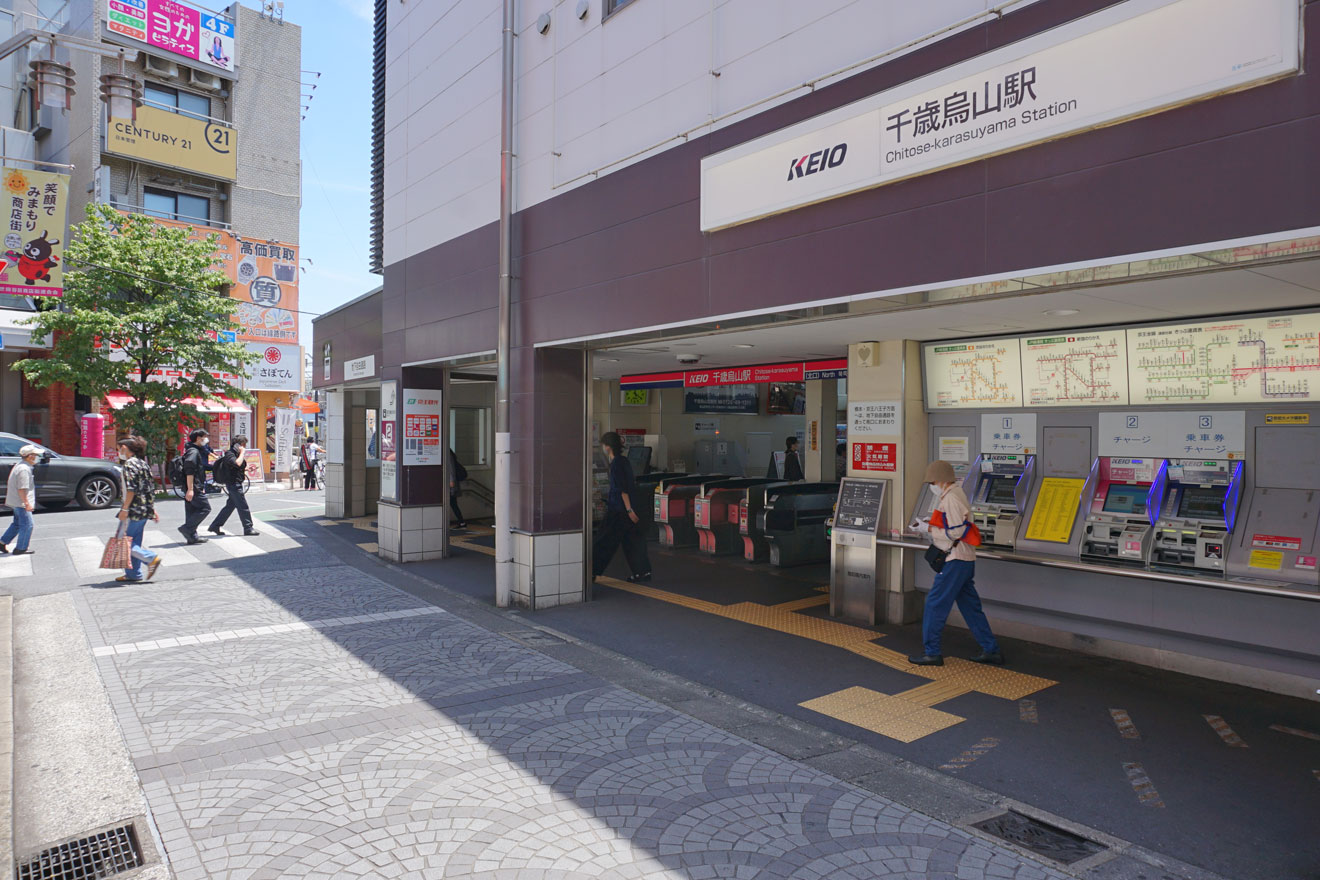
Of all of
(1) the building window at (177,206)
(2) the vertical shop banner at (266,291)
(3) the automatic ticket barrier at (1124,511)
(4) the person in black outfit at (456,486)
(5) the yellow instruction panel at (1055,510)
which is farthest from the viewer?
(2) the vertical shop banner at (266,291)

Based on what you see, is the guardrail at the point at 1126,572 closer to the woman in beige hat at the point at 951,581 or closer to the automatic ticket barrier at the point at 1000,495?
the automatic ticket barrier at the point at 1000,495

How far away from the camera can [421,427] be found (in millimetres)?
10945

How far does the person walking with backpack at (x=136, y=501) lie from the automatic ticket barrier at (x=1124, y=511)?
30.5 ft

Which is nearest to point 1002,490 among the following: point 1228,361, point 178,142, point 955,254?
point 1228,361

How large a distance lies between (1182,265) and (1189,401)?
99.9 inches

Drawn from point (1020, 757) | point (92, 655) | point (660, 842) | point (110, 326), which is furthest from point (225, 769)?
point (110, 326)


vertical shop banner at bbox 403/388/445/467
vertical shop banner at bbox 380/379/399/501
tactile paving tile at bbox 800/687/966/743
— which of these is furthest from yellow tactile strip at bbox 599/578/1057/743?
vertical shop banner at bbox 380/379/399/501

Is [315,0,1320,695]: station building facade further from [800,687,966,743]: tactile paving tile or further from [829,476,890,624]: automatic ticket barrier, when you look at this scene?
[800,687,966,743]: tactile paving tile

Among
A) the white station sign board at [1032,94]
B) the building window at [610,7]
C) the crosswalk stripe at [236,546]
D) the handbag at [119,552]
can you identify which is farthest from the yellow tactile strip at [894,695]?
the crosswalk stripe at [236,546]

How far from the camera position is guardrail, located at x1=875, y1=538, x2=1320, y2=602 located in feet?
16.9

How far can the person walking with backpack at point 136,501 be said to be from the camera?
881 centimetres

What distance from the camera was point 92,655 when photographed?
21.2ft

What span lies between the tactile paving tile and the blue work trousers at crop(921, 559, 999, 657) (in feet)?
2.73

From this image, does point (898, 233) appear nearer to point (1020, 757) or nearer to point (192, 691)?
point (1020, 757)
